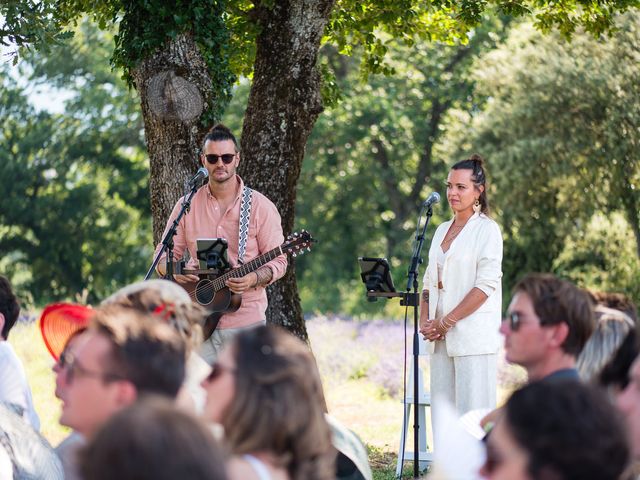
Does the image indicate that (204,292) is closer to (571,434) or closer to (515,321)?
(515,321)

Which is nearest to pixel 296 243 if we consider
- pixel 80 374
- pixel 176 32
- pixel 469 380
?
pixel 469 380

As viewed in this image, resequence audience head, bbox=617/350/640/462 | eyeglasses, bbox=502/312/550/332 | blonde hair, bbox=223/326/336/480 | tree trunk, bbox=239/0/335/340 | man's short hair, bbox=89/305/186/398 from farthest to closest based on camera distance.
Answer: tree trunk, bbox=239/0/335/340 → eyeglasses, bbox=502/312/550/332 → audience head, bbox=617/350/640/462 → man's short hair, bbox=89/305/186/398 → blonde hair, bbox=223/326/336/480

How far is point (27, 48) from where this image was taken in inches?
331

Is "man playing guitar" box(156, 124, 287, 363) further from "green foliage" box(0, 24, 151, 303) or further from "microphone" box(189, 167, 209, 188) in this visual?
"green foliage" box(0, 24, 151, 303)

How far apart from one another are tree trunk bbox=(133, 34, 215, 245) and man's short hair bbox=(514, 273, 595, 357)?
5.08 m

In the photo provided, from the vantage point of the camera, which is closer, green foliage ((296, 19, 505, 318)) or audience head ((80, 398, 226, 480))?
audience head ((80, 398, 226, 480))

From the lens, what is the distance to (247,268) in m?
7.04

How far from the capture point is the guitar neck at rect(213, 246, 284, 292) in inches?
275

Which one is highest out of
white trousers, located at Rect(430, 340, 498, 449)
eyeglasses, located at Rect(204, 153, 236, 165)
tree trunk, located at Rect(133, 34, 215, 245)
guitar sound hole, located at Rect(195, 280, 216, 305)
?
tree trunk, located at Rect(133, 34, 215, 245)

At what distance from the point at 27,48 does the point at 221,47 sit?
158 centimetres

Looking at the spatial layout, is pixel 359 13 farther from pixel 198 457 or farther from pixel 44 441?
pixel 198 457

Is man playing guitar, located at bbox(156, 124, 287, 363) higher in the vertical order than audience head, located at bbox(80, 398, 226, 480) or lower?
higher

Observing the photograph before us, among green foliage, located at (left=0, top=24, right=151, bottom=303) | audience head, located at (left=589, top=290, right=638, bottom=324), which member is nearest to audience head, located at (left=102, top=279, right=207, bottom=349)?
audience head, located at (left=589, top=290, right=638, bottom=324)

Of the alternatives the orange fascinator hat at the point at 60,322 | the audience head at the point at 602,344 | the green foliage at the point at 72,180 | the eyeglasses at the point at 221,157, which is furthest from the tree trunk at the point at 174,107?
the green foliage at the point at 72,180
